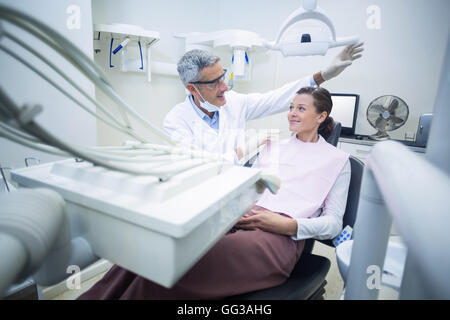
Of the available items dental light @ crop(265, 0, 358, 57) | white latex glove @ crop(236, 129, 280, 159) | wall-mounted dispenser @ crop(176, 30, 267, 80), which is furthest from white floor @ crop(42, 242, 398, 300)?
wall-mounted dispenser @ crop(176, 30, 267, 80)

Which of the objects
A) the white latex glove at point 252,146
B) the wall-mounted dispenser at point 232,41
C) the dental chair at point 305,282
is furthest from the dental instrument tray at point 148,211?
the wall-mounted dispenser at point 232,41

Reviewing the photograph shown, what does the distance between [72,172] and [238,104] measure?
1.41m

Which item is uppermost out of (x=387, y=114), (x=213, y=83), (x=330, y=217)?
(x=213, y=83)

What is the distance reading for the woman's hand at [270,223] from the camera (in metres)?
0.94

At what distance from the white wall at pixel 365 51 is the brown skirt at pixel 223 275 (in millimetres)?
1550

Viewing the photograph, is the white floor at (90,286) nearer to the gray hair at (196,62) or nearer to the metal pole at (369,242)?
the metal pole at (369,242)

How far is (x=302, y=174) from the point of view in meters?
1.26

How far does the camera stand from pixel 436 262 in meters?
0.18

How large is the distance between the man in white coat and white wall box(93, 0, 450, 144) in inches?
31.8

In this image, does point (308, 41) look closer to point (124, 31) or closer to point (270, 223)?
point (270, 223)

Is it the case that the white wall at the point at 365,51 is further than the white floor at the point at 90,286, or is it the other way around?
the white wall at the point at 365,51

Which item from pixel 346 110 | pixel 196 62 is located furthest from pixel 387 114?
pixel 196 62

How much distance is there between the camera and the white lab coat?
163 cm

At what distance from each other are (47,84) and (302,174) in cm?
145
